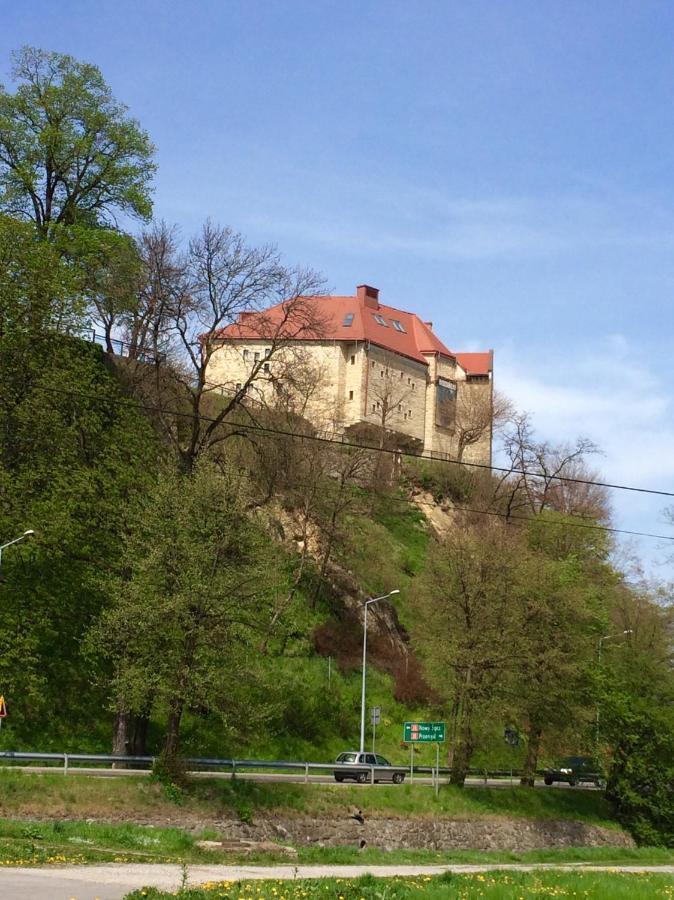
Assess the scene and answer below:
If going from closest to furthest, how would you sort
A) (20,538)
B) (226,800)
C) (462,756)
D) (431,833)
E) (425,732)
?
(20,538) < (226,800) < (431,833) < (425,732) < (462,756)

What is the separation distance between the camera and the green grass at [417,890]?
16016 mm

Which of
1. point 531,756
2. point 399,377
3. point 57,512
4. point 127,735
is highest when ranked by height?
point 399,377

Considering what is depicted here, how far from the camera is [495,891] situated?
18109mm

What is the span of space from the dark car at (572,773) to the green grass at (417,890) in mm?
36581

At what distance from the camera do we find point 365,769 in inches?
1773

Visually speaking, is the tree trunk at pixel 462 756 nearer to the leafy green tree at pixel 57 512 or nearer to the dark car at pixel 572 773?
the dark car at pixel 572 773

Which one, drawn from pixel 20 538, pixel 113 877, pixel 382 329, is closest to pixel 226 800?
pixel 20 538

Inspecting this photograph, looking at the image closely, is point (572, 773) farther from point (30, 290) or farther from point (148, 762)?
point (30, 290)

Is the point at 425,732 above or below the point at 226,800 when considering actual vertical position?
above

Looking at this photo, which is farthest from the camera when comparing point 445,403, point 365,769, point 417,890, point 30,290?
point 445,403

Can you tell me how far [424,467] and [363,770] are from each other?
5595 centimetres

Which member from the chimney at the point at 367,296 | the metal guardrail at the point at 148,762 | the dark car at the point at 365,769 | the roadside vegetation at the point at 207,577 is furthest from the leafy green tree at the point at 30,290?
the chimney at the point at 367,296

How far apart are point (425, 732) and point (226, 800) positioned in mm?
10724

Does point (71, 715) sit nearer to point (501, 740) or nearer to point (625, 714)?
point (501, 740)
